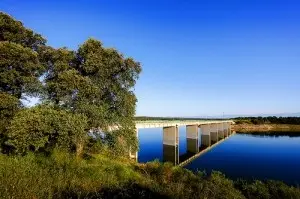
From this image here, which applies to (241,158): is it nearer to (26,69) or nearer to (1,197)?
(26,69)

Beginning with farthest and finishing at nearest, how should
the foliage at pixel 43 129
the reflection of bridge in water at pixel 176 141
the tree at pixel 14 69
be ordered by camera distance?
the reflection of bridge in water at pixel 176 141 < the tree at pixel 14 69 < the foliage at pixel 43 129

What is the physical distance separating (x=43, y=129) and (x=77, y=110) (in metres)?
4.69

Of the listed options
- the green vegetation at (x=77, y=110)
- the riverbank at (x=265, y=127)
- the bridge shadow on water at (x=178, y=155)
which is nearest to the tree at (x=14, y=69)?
the green vegetation at (x=77, y=110)

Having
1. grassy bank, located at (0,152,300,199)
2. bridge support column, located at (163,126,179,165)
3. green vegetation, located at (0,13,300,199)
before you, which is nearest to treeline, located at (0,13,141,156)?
green vegetation, located at (0,13,300,199)

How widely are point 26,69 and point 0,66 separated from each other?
2.20 m

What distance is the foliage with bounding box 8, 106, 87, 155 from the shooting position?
22.0m

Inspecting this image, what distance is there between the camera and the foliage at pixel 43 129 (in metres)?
22.0

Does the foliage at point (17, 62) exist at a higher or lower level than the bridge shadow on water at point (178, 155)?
higher

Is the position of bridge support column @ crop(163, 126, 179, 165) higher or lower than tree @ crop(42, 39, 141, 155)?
lower

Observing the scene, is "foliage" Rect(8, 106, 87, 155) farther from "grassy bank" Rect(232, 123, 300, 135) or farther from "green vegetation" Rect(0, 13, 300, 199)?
"grassy bank" Rect(232, 123, 300, 135)

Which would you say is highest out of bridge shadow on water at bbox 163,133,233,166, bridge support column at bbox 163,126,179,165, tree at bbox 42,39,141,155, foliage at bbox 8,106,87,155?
tree at bbox 42,39,141,155

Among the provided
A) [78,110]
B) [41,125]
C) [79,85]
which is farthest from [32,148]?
[79,85]

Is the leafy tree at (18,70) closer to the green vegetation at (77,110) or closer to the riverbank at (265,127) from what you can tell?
the green vegetation at (77,110)

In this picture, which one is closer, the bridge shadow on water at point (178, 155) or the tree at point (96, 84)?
the tree at point (96, 84)
